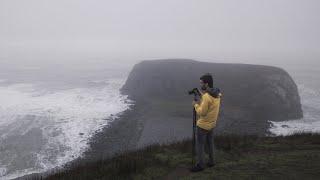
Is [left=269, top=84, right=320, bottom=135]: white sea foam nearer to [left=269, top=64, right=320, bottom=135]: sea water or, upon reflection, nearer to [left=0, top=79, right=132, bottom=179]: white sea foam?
[left=269, top=64, right=320, bottom=135]: sea water

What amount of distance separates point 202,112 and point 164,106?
1145 inches

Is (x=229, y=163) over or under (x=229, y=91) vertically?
over

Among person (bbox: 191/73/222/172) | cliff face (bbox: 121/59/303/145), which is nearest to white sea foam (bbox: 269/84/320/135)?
cliff face (bbox: 121/59/303/145)

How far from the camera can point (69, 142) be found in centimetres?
2558

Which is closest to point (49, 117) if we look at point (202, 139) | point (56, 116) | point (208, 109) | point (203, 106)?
point (56, 116)

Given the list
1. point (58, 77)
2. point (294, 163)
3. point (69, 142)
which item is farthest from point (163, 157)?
point (58, 77)

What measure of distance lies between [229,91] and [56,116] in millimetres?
20263

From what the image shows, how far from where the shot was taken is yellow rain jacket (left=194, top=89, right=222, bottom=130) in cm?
972

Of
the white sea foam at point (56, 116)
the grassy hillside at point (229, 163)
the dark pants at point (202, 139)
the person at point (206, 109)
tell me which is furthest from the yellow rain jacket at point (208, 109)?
the white sea foam at point (56, 116)

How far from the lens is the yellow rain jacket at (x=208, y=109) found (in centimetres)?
972

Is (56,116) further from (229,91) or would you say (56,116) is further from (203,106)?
(203,106)

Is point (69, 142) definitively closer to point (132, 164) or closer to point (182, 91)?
point (132, 164)

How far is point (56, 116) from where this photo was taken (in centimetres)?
3303

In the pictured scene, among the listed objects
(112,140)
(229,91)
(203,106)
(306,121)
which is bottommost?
(306,121)
